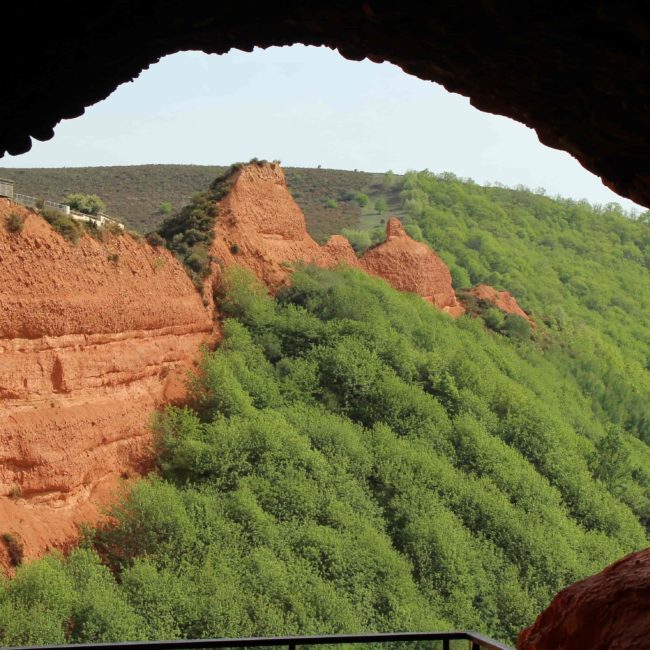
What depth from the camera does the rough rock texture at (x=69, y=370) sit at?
1672 centimetres

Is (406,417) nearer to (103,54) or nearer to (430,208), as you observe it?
(103,54)

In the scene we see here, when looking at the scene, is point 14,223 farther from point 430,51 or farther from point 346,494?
point 430,51

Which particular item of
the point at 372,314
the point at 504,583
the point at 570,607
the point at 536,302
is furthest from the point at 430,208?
the point at 570,607

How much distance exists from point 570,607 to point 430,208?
5318cm

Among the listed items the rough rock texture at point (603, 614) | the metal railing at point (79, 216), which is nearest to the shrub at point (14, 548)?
the metal railing at point (79, 216)

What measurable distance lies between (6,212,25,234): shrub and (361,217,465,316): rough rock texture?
1552cm

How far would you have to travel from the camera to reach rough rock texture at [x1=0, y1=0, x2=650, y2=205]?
2.63 m

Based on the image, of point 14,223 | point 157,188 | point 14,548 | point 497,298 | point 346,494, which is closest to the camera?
point 14,548

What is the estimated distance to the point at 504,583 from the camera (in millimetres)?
23062

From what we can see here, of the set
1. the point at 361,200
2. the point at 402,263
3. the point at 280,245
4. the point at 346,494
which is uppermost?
the point at 361,200

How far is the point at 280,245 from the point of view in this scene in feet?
92.0

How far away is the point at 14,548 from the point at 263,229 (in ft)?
42.8

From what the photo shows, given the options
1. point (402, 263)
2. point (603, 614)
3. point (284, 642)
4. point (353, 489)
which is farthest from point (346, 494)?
point (603, 614)

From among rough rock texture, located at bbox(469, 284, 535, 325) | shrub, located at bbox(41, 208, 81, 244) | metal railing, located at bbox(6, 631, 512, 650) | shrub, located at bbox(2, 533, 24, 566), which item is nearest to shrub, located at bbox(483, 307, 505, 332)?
rough rock texture, located at bbox(469, 284, 535, 325)
